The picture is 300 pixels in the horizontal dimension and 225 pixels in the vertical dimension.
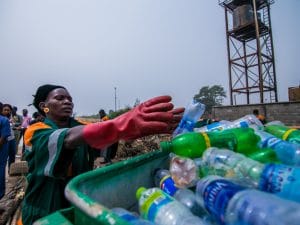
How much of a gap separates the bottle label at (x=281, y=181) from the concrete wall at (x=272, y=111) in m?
12.0

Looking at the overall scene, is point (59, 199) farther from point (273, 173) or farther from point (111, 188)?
point (273, 173)

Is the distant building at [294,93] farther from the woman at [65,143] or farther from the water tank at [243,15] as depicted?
the woman at [65,143]

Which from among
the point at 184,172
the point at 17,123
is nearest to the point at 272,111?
the point at 17,123

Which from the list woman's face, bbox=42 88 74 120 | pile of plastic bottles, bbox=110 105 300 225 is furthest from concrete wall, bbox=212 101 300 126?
woman's face, bbox=42 88 74 120

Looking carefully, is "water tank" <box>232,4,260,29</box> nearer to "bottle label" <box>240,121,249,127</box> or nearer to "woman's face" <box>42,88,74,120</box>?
"bottle label" <box>240,121,249,127</box>

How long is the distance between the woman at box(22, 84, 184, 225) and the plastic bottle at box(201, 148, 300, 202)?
340 mm

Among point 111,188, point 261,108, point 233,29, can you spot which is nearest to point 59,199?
point 111,188

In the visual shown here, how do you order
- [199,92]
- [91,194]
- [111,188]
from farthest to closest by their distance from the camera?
[199,92] < [111,188] < [91,194]

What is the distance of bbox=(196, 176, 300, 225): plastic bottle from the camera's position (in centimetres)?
88

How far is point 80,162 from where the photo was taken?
5.85 feet

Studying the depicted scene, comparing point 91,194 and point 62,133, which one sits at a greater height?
point 62,133

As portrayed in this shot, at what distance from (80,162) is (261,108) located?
1250 centimetres

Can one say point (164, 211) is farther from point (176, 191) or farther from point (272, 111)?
point (272, 111)

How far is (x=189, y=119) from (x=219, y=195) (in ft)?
3.88
